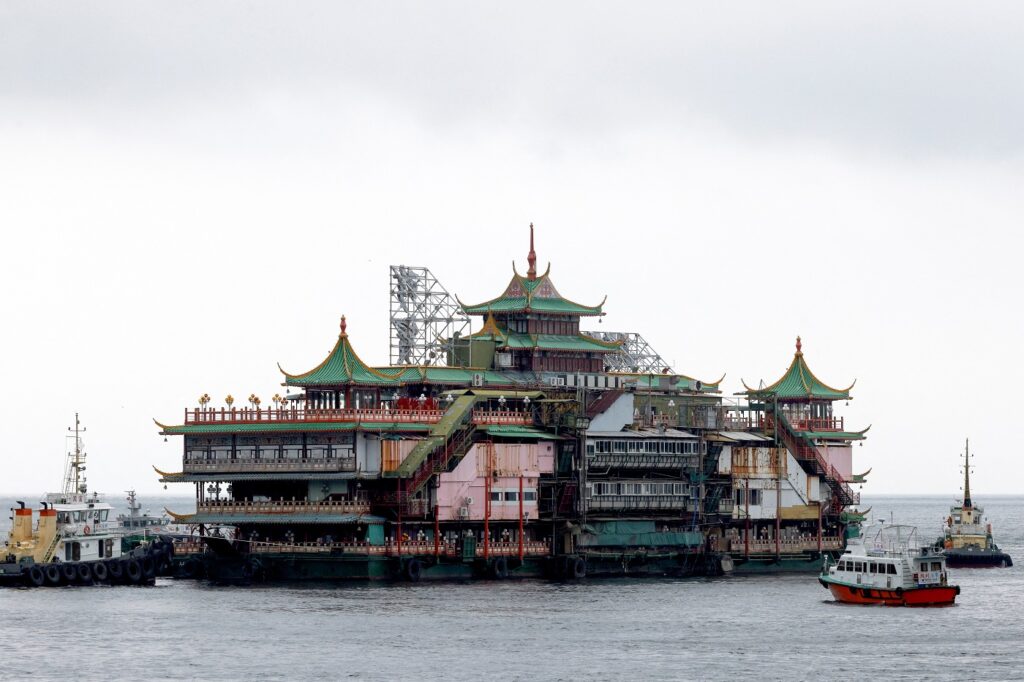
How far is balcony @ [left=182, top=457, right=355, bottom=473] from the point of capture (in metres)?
131

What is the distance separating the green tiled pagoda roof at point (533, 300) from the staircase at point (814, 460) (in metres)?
14.7

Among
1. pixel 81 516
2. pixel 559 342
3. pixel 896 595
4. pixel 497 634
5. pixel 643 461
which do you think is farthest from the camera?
pixel 559 342

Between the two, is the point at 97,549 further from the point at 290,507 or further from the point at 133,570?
the point at 290,507

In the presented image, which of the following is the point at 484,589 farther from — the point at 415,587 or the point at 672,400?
the point at 672,400

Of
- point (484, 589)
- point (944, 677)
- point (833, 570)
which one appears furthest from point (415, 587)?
point (944, 677)

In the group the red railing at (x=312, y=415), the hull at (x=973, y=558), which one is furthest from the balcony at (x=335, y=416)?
the hull at (x=973, y=558)

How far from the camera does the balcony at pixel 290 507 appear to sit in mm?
130250

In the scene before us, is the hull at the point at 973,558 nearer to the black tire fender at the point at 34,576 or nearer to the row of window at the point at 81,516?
the row of window at the point at 81,516

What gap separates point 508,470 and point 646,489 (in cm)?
1023

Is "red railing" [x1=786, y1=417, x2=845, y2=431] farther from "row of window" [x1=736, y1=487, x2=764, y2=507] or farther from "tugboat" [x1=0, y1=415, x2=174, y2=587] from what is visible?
"tugboat" [x1=0, y1=415, x2=174, y2=587]

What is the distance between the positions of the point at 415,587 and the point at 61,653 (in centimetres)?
3244

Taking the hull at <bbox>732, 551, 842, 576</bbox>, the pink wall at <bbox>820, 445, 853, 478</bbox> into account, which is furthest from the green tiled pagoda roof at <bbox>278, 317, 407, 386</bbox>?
the pink wall at <bbox>820, 445, 853, 478</bbox>

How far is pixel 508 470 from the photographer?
134 m

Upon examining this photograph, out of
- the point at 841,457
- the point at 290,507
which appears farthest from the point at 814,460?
the point at 290,507
